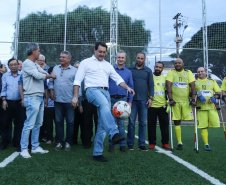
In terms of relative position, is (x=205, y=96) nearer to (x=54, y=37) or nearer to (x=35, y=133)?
(x=35, y=133)

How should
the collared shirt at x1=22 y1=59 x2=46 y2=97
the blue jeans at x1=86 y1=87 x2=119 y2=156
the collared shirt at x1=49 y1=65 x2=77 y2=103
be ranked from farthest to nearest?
the collared shirt at x1=49 y1=65 x2=77 y2=103
the collared shirt at x1=22 y1=59 x2=46 y2=97
the blue jeans at x1=86 y1=87 x2=119 y2=156

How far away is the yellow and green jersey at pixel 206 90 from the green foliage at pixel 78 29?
23.9 feet

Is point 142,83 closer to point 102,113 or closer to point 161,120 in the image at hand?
point 161,120

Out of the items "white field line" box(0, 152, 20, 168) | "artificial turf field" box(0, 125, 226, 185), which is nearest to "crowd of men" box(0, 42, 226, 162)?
"white field line" box(0, 152, 20, 168)

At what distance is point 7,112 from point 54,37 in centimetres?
873

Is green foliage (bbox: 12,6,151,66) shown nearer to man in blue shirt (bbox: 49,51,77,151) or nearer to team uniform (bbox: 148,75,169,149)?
team uniform (bbox: 148,75,169,149)

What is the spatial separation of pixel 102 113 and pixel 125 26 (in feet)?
37.7

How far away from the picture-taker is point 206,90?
5855 mm

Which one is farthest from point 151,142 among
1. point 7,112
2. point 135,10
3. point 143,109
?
point 135,10

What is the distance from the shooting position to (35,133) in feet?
16.1

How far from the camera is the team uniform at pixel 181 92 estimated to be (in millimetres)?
5754

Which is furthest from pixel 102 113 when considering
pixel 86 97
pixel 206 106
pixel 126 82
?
pixel 206 106

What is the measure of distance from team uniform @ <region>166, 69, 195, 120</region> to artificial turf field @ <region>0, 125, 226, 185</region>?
3.50 ft

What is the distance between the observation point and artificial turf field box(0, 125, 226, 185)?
3.15m
